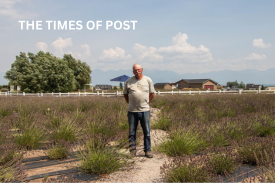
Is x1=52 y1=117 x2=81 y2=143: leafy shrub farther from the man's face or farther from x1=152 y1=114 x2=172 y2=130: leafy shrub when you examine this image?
x1=152 y1=114 x2=172 y2=130: leafy shrub

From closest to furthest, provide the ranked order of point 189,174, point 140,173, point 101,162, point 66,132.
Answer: point 189,174 < point 101,162 < point 140,173 < point 66,132

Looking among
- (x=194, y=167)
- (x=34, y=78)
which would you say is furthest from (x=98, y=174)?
(x=34, y=78)

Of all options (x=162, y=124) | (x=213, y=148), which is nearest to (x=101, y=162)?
(x=213, y=148)

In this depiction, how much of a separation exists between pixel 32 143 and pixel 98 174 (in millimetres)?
2351

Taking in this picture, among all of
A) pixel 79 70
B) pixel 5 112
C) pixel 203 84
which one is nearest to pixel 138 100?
pixel 5 112

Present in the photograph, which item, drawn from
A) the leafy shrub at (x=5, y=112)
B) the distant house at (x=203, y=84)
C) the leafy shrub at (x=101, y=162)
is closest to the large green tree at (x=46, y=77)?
the leafy shrub at (x=5, y=112)

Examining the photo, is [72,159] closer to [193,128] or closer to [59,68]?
[193,128]

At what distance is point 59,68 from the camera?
38906 millimetres

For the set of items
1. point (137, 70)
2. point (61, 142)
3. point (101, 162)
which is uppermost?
point (137, 70)

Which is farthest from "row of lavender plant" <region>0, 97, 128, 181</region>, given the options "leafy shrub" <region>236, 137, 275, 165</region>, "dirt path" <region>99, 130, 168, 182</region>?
"leafy shrub" <region>236, 137, 275, 165</region>

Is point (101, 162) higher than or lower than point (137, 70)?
lower

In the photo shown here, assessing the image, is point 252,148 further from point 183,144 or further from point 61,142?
point 61,142

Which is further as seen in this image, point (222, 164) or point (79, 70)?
point (79, 70)

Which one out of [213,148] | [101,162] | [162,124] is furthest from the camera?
[162,124]
